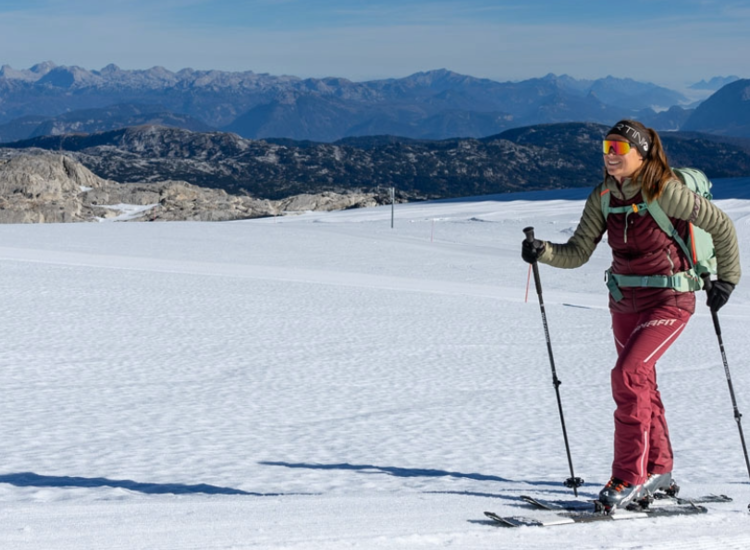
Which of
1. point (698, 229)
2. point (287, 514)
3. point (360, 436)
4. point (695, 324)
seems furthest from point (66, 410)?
point (695, 324)

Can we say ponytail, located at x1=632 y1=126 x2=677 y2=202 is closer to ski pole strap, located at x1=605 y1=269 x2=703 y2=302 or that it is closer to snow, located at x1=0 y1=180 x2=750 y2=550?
ski pole strap, located at x1=605 y1=269 x2=703 y2=302

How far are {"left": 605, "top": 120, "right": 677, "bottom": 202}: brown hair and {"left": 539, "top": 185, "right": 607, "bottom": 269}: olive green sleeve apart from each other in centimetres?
35

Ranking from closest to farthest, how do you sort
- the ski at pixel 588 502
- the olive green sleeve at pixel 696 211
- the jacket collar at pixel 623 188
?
the olive green sleeve at pixel 696 211 → the jacket collar at pixel 623 188 → the ski at pixel 588 502

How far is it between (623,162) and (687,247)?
554 millimetres

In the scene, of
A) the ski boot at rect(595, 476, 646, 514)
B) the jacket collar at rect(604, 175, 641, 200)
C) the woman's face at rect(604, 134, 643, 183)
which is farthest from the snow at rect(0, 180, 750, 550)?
the woman's face at rect(604, 134, 643, 183)

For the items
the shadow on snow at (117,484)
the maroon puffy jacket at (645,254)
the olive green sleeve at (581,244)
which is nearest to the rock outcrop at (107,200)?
the shadow on snow at (117,484)

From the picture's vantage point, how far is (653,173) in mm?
4547

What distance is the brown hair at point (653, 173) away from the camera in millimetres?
4527

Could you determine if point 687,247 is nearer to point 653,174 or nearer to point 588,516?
point 653,174

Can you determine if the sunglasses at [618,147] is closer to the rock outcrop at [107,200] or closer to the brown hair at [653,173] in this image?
the brown hair at [653,173]

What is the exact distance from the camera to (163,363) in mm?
10516

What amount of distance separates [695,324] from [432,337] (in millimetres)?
5436

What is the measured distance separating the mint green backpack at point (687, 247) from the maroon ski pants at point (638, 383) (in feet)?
0.51

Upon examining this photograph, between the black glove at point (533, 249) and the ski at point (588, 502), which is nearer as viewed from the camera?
the ski at point (588, 502)
